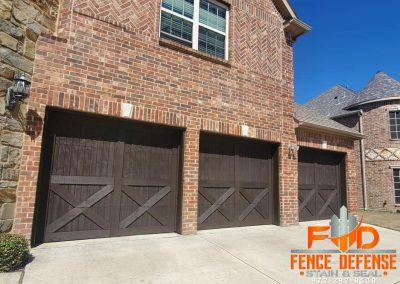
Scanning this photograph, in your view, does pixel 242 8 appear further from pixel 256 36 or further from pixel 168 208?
pixel 168 208

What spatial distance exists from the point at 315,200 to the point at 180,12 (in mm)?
7665

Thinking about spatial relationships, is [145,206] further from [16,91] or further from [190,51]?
[190,51]

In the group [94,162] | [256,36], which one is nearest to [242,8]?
[256,36]

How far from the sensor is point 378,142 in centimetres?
1816

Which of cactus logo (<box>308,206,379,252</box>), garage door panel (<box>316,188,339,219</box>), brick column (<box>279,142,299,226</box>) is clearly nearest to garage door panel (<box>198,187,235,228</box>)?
brick column (<box>279,142,299,226</box>)

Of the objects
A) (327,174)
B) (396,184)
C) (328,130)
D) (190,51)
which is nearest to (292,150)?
(328,130)

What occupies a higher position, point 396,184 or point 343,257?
point 396,184

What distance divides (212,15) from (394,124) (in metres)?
16.0

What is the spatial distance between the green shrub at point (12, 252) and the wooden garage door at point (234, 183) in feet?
13.5

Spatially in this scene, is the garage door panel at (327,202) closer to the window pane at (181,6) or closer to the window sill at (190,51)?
the window sill at (190,51)

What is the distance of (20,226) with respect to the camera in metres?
5.03

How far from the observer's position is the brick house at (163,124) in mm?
5758

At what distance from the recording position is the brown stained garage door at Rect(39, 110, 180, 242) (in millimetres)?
5833

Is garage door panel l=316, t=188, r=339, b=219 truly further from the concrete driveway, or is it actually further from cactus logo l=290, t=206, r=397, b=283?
the concrete driveway
